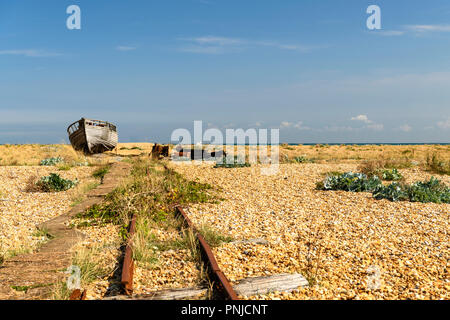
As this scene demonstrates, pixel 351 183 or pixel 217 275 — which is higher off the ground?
pixel 351 183

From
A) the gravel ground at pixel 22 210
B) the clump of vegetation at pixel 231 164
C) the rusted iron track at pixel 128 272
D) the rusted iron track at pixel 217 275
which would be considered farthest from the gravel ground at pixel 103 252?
the clump of vegetation at pixel 231 164

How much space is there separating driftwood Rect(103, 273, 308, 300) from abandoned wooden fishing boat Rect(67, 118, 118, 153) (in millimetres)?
26194

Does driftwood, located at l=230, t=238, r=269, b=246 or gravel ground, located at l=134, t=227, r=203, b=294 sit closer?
gravel ground, located at l=134, t=227, r=203, b=294

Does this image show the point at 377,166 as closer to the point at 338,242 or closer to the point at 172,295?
the point at 338,242

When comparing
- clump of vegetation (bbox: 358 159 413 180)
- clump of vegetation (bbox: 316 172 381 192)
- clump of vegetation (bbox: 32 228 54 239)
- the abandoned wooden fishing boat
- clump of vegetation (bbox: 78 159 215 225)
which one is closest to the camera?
clump of vegetation (bbox: 32 228 54 239)

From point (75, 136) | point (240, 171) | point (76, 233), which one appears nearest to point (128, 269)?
point (76, 233)

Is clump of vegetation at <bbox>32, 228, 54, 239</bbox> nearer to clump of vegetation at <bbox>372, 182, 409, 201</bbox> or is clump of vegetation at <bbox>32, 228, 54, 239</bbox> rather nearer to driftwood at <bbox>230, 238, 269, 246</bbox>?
driftwood at <bbox>230, 238, 269, 246</bbox>

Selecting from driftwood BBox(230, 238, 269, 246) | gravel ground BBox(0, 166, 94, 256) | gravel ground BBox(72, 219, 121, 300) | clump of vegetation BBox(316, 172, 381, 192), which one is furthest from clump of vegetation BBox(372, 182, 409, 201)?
gravel ground BBox(0, 166, 94, 256)

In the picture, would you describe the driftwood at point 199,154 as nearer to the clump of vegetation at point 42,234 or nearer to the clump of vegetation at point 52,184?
the clump of vegetation at point 52,184

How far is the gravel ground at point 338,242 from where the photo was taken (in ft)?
13.9

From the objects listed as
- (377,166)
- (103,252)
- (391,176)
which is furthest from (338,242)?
(377,166)

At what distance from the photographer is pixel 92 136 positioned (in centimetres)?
2852

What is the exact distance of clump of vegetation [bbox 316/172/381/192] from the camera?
10.7 m

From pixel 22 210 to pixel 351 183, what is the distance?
356 inches
